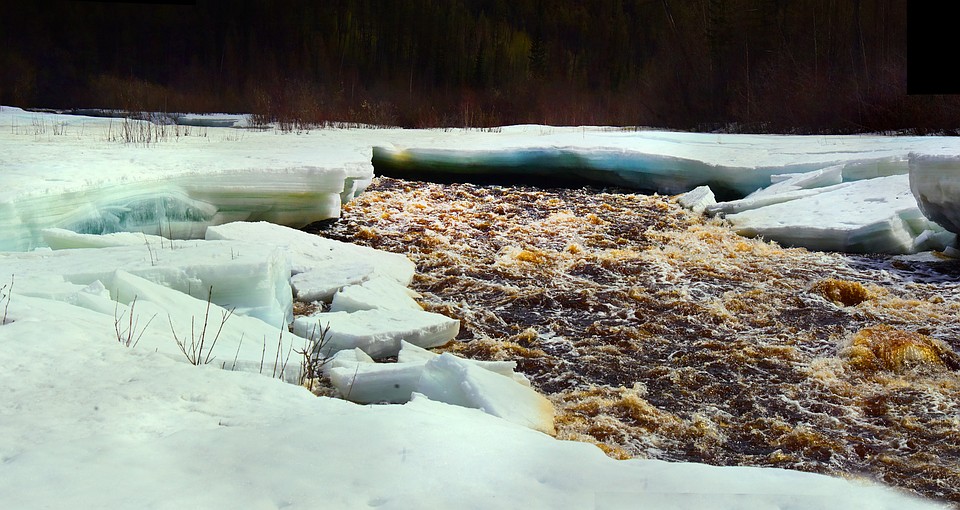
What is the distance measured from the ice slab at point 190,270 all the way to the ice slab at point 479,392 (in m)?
1.33

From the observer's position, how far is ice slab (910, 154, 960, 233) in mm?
6434

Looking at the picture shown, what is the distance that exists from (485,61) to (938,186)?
21414 mm

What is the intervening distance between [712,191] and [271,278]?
6.75m

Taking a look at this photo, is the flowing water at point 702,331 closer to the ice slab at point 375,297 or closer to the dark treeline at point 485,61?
the ice slab at point 375,297

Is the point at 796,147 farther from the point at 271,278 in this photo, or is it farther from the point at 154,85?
the point at 154,85

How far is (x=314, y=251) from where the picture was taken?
21.6ft

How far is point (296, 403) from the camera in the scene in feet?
8.86

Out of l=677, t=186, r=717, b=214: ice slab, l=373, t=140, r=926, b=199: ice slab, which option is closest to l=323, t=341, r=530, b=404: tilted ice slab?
l=677, t=186, r=717, b=214: ice slab

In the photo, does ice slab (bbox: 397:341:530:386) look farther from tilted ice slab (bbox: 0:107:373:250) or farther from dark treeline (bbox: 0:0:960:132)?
dark treeline (bbox: 0:0:960:132)

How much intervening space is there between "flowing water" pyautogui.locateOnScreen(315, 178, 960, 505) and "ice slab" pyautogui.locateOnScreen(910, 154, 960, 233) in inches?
16.2

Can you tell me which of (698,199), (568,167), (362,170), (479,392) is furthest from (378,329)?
(568,167)

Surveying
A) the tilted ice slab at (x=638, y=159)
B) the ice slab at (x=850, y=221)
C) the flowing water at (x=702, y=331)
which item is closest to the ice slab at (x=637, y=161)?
the tilted ice slab at (x=638, y=159)

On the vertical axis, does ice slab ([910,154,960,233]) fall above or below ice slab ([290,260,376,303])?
above

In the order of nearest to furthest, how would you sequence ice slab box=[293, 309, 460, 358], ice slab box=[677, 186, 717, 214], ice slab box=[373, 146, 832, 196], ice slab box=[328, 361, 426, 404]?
ice slab box=[328, 361, 426, 404] → ice slab box=[293, 309, 460, 358] → ice slab box=[677, 186, 717, 214] → ice slab box=[373, 146, 832, 196]
